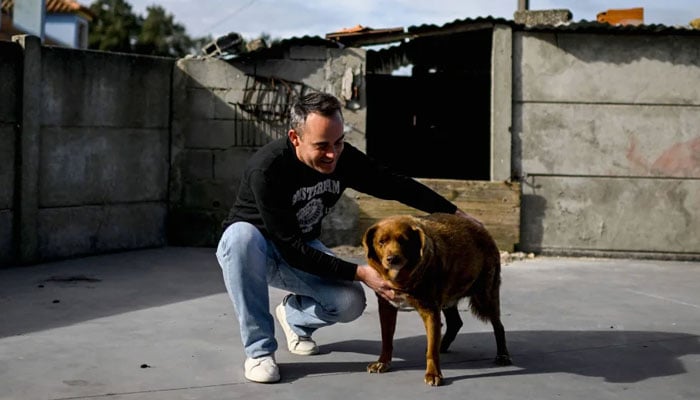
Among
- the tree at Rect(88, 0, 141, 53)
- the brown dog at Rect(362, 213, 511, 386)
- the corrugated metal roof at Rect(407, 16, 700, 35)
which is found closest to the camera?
the brown dog at Rect(362, 213, 511, 386)

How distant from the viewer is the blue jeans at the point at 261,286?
14.2 feet

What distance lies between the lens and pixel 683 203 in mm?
9414

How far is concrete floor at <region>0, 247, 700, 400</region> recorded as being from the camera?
420 centimetres

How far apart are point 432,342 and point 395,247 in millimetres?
583

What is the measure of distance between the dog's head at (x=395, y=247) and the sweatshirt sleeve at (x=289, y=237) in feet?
0.49

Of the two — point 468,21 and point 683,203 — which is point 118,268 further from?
point 683,203

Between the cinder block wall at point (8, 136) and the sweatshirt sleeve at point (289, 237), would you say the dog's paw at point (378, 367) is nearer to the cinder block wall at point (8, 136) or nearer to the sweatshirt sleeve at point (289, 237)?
the sweatshirt sleeve at point (289, 237)

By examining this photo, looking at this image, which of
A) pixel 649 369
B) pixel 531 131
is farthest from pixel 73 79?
pixel 649 369

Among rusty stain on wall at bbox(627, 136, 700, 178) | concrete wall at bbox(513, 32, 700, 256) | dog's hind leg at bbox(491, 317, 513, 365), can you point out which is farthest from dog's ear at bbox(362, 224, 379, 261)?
rusty stain on wall at bbox(627, 136, 700, 178)

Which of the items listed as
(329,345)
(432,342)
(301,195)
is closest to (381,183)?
(301,195)

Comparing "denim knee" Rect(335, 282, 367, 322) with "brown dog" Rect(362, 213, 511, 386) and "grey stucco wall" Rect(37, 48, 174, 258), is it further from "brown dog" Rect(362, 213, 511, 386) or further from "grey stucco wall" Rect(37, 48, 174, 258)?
"grey stucco wall" Rect(37, 48, 174, 258)

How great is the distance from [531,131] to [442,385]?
5720 millimetres

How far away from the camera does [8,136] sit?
8.00 m

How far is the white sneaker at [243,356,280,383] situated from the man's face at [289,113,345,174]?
1.00 metres
